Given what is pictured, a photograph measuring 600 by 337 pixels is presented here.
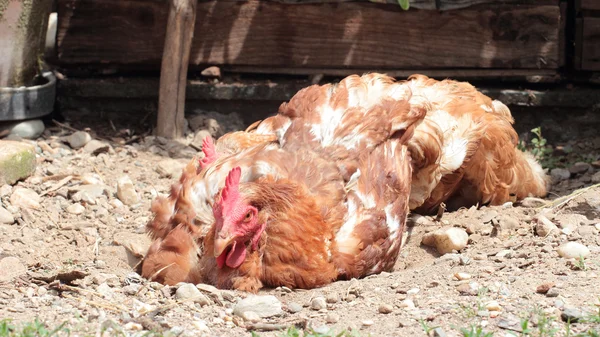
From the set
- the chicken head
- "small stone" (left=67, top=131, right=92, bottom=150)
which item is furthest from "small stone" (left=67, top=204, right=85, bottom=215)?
the chicken head

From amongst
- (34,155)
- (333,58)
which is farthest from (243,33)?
(34,155)

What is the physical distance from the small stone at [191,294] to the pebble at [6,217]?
1.54m

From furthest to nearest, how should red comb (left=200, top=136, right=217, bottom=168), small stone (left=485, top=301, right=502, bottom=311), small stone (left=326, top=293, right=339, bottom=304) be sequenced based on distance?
red comb (left=200, top=136, right=217, bottom=168) < small stone (left=326, top=293, right=339, bottom=304) < small stone (left=485, top=301, right=502, bottom=311)

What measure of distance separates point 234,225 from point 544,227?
1.76 meters

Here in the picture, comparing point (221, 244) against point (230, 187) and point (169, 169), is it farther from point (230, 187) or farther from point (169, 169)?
point (169, 169)

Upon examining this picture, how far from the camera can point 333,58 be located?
6305 millimetres

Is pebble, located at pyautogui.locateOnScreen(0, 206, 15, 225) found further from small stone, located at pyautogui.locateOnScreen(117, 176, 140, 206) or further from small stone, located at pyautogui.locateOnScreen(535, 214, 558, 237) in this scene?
small stone, located at pyautogui.locateOnScreen(535, 214, 558, 237)

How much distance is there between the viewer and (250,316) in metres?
3.46

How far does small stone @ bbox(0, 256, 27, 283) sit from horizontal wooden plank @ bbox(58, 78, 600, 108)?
98.1 inches

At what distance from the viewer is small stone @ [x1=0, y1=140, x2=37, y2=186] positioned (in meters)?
5.07

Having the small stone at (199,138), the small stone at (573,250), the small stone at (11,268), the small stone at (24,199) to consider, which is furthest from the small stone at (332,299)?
the small stone at (199,138)

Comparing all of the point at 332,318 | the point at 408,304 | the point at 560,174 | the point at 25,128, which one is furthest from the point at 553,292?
the point at 25,128

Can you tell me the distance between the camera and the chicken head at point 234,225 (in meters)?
3.52

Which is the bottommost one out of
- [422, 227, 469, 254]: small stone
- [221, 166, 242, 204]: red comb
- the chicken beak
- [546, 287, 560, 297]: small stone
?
[422, 227, 469, 254]: small stone
